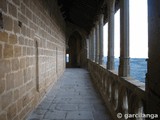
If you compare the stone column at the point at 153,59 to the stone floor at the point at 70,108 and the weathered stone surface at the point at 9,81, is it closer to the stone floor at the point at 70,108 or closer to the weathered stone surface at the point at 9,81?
the weathered stone surface at the point at 9,81

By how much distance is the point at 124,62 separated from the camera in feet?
12.5

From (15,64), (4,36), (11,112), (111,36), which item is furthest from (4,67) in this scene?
(111,36)

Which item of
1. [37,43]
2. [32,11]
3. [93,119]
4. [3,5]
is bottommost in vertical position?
[93,119]

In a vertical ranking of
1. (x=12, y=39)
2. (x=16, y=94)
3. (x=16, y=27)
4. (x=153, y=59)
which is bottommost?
(x=16, y=94)

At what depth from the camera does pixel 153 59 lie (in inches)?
82.6

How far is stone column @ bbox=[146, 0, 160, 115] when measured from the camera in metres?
1.99

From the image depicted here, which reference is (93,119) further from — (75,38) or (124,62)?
(75,38)

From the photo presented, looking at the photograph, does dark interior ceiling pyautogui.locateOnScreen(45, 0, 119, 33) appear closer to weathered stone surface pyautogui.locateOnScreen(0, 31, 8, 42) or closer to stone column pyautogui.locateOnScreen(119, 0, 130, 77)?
stone column pyautogui.locateOnScreen(119, 0, 130, 77)

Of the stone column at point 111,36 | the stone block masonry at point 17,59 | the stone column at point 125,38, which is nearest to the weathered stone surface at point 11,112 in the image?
the stone block masonry at point 17,59

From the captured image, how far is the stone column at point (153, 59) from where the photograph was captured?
6.52 ft

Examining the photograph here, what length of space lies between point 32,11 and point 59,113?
7.28 feet

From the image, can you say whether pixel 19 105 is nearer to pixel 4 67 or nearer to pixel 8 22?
pixel 4 67

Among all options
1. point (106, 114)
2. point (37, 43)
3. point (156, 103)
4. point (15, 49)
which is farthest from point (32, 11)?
point (156, 103)

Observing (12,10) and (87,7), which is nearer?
(12,10)
